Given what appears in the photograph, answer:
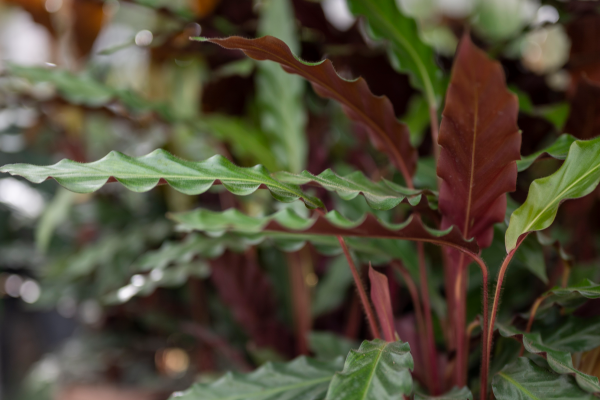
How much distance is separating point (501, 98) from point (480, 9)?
144cm

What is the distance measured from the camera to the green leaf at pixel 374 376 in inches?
11.5

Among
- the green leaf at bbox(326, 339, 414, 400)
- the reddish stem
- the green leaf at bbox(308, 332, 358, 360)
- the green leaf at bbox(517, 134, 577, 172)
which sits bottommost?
the green leaf at bbox(308, 332, 358, 360)

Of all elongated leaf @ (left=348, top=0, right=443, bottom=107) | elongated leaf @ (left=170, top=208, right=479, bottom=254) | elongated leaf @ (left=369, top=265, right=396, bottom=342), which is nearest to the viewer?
elongated leaf @ (left=170, top=208, right=479, bottom=254)

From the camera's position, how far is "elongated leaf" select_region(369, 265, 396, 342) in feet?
1.23

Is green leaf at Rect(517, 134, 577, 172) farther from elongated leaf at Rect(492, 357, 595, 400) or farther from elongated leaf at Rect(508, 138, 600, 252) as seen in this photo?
elongated leaf at Rect(492, 357, 595, 400)

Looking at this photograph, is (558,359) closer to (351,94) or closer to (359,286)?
(359,286)

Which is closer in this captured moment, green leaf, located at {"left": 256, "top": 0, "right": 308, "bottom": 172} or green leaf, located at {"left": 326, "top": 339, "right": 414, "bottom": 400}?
green leaf, located at {"left": 326, "top": 339, "right": 414, "bottom": 400}

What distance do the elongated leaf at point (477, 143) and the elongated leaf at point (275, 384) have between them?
20cm

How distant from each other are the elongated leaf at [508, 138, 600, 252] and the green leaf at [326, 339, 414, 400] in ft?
0.44

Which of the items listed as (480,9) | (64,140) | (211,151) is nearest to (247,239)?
(211,151)

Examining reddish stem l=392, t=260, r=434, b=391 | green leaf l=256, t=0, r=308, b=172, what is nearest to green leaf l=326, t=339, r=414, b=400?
reddish stem l=392, t=260, r=434, b=391

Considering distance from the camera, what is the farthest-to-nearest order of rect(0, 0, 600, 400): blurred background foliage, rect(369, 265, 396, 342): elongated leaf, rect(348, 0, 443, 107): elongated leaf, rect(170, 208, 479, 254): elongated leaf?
rect(0, 0, 600, 400): blurred background foliage → rect(348, 0, 443, 107): elongated leaf → rect(369, 265, 396, 342): elongated leaf → rect(170, 208, 479, 254): elongated leaf

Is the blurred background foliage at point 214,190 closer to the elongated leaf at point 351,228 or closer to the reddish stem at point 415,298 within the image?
the reddish stem at point 415,298

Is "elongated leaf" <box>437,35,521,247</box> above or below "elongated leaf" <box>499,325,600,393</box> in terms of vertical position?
above
